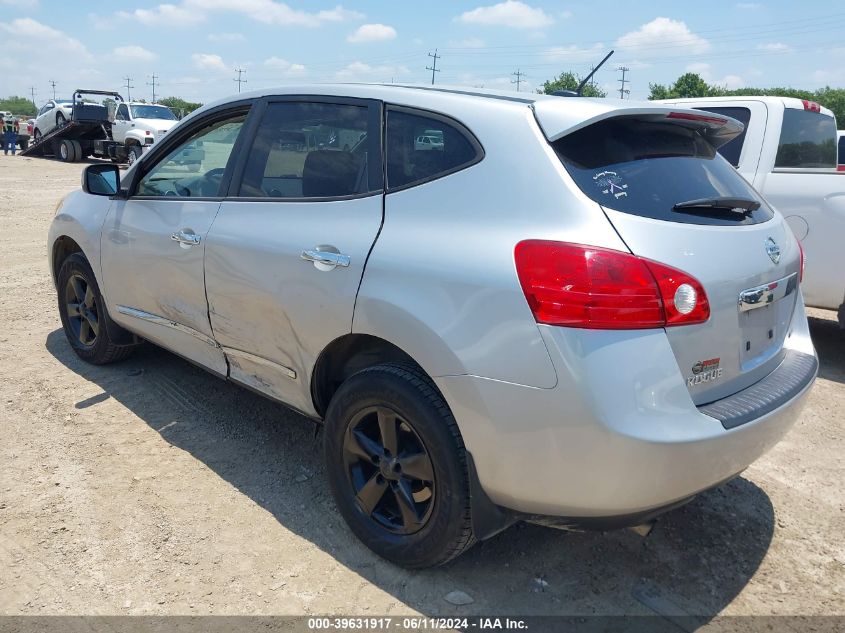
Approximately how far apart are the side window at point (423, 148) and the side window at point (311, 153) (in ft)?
0.30

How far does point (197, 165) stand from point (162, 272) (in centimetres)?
61

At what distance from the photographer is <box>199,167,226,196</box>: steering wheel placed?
353 centimetres

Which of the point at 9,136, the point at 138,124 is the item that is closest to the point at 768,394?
the point at 138,124

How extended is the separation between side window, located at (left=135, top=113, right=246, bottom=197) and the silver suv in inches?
7.8

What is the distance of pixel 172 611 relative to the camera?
2527mm

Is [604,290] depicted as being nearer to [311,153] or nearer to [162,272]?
[311,153]

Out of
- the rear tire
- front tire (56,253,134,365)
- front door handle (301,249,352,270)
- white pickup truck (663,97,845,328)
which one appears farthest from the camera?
the rear tire

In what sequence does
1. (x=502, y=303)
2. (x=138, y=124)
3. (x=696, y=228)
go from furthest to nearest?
(x=138, y=124) < (x=696, y=228) < (x=502, y=303)

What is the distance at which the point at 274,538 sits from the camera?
2.96 meters

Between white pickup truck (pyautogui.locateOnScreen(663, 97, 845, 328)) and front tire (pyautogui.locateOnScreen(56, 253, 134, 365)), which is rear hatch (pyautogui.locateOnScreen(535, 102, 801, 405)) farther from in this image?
front tire (pyautogui.locateOnScreen(56, 253, 134, 365))

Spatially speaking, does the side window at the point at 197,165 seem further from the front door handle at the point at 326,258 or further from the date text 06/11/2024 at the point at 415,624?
the date text 06/11/2024 at the point at 415,624

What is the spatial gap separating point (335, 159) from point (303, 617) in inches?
71.3

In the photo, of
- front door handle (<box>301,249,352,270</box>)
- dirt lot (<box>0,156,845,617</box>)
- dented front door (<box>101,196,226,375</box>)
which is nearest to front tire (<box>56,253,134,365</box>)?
dented front door (<box>101,196,226,375</box>)

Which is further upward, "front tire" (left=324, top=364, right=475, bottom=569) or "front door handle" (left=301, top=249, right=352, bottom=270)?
"front door handle" (left=301, top=249, right=352, bottom=270)
